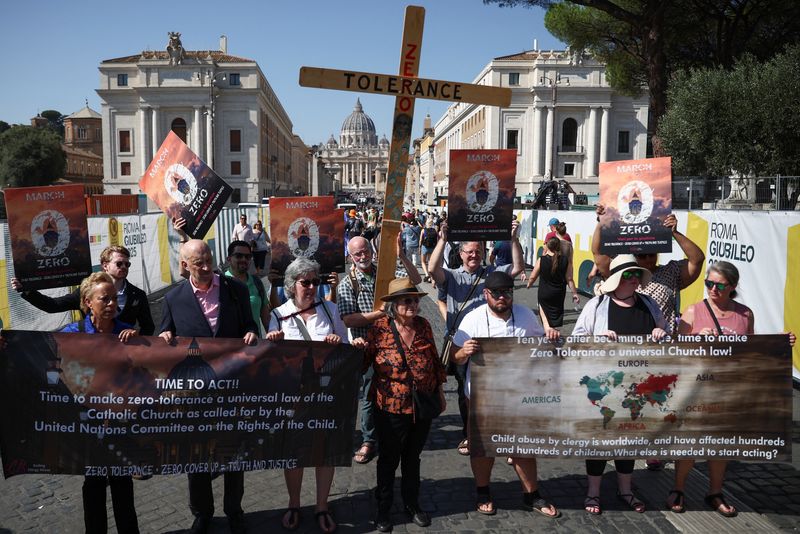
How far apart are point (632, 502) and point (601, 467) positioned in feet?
1.06

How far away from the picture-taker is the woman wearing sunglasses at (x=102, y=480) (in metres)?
3.78

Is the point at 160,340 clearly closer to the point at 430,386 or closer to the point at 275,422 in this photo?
the point at 275,422

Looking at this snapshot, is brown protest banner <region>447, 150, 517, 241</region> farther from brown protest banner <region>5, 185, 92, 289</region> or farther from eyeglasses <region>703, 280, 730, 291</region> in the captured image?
brown protest banner <region>5, 185, 92, 289</region>

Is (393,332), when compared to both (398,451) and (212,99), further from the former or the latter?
(212,99)

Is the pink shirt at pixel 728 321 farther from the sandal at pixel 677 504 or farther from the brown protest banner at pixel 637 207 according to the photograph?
the sandal at pixel 677 504

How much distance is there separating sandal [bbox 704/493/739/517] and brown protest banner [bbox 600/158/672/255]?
1814mm

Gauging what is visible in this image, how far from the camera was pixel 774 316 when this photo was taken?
307 inches

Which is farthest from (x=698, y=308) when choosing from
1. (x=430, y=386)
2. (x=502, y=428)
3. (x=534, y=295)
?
(x=534, y=295)

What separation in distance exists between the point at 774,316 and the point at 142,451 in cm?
701

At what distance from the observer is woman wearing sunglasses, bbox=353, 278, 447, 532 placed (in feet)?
13.3

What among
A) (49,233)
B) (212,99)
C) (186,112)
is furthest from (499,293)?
(186,112)

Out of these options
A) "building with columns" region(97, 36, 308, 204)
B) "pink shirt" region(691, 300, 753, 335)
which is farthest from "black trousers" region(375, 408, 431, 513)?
"building with columns" region(97, 36, 308, 204)

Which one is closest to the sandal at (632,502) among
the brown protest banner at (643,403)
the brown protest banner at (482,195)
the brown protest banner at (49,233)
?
the brown protest banner at (643,403)

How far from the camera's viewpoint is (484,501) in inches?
173
